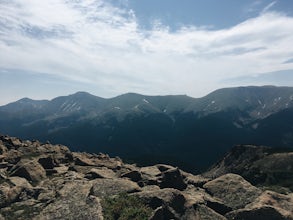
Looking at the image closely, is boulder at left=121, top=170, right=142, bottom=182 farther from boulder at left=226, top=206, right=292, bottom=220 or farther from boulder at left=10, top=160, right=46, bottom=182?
boulder at left=226, top=206, right=292, bottom=220

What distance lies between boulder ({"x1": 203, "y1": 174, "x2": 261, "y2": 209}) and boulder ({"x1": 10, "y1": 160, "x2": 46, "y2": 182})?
1814 cm

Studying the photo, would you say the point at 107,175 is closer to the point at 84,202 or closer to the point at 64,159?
the point at 84,202

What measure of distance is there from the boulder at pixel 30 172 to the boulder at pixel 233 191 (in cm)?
1814

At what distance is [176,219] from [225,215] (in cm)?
520

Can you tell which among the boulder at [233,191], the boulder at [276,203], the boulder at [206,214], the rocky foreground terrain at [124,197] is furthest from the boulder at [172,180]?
the boulder at [276,203]

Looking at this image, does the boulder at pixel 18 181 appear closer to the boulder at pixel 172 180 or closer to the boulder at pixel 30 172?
the boulder at pixel 30 172

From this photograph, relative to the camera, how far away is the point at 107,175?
1537 inches

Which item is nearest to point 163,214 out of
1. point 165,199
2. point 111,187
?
point 165,199

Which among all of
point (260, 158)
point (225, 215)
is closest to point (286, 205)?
point (225, 215)


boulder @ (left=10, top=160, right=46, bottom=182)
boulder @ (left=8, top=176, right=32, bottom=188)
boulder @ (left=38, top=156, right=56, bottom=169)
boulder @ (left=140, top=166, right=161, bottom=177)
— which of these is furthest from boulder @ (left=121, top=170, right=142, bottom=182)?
boulder @ (left=38, top=156, right=56, bottom=169)

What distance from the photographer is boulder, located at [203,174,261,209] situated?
33531 millimetres

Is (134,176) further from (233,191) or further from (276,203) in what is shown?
(276,203)

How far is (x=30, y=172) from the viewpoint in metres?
39.3

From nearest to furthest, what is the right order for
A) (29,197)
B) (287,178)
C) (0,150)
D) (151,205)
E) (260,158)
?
(151,205) → (29,197) → (0,150) → (287,178) → (260,158)
